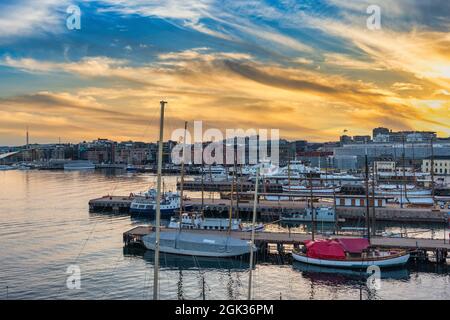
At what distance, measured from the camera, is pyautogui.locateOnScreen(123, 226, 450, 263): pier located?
2280cm

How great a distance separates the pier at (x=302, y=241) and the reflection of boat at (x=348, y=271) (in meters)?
2.05

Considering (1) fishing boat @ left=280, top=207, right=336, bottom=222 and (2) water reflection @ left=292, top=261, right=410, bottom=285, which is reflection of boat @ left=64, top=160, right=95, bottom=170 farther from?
(2) water reflection @ left=292, top=261, right=410, bottom=285

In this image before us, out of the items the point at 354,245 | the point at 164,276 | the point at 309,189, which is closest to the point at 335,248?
the point at 354,245

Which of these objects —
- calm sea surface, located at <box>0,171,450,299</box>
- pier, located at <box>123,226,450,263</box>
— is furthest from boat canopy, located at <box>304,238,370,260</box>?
pier, located at <box>123,226,450,263</box>

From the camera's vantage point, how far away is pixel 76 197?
52844mm

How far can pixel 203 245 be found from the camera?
928 inches

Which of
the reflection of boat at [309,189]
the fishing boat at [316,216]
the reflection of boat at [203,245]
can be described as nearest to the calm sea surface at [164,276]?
the reflection of boat at [203,245]

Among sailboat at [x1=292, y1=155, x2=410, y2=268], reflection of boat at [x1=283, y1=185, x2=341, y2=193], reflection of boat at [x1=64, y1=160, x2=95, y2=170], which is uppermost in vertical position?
reflection of boat at [x1=64, y1=160, x2=95, y2=170]

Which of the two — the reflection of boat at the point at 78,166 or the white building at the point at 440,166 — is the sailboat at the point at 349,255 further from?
the reflection of boat at the point at 78,166

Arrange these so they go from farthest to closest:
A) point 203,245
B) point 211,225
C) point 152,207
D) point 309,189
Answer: point 309,189
point 152,207
point 211,225
point 203,245

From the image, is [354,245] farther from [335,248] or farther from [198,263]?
[198,263]

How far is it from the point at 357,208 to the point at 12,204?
31.9 m

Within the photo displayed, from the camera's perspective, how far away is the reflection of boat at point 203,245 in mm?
23281
